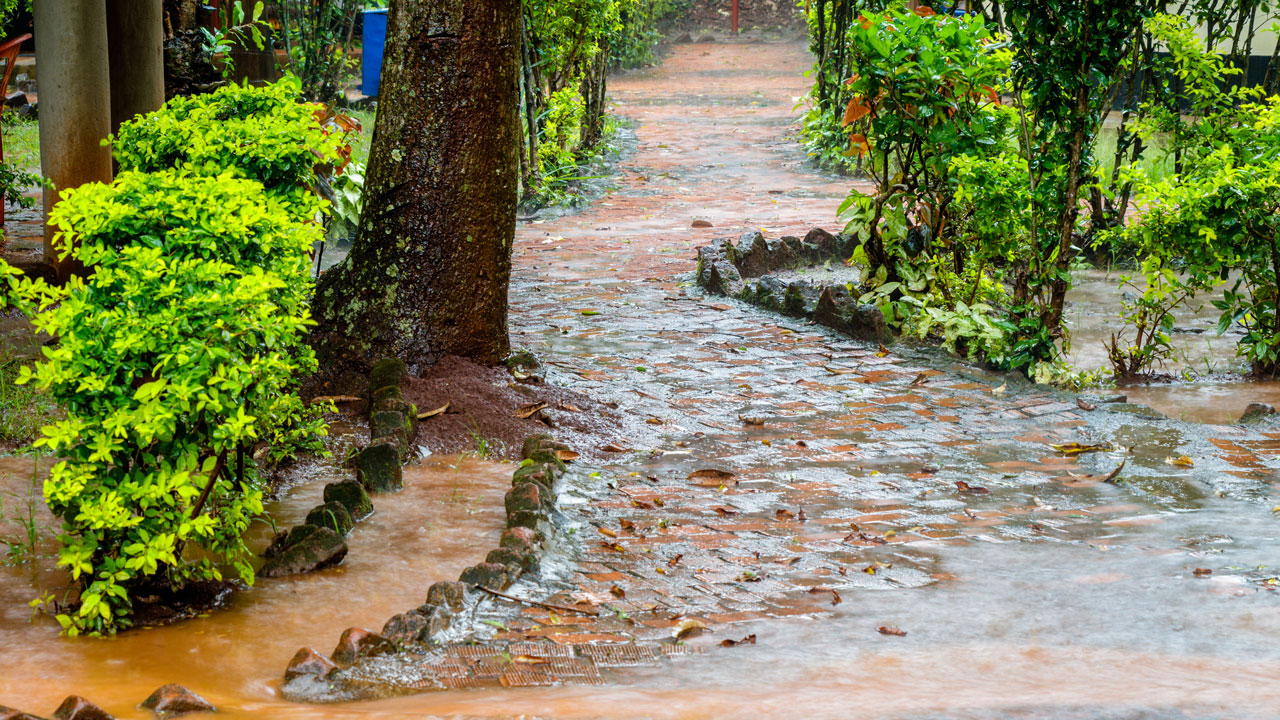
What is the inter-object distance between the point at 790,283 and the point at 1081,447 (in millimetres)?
3584

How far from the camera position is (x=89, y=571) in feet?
10.2

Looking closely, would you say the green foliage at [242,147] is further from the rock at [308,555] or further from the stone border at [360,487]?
the rock at [308,555]

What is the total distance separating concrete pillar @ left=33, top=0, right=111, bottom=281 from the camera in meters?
6.66

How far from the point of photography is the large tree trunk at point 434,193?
213 inches

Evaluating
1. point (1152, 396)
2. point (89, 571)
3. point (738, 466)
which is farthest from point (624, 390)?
point (89, 571)

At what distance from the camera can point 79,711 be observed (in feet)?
8.13

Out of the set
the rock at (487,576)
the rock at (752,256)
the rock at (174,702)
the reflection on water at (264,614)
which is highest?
the rock at (752,256)

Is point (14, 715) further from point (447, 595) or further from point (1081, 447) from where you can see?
point (1081, 447)

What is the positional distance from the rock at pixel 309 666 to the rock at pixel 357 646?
1.5 inches

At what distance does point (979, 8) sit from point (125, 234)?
17.9 ft

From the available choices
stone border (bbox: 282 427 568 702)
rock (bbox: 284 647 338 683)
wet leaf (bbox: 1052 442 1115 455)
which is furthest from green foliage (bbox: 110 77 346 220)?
wet leaf (bbox: 1052 442 1115 455)

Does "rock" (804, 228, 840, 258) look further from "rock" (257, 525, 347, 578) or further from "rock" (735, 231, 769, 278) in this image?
"rock" (257, 525, 347, 578)

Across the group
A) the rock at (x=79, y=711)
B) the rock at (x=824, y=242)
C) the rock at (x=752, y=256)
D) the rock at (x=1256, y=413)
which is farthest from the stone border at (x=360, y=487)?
the rock at (x=824, y=242)

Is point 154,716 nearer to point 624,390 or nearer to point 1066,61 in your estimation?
point 624,390
